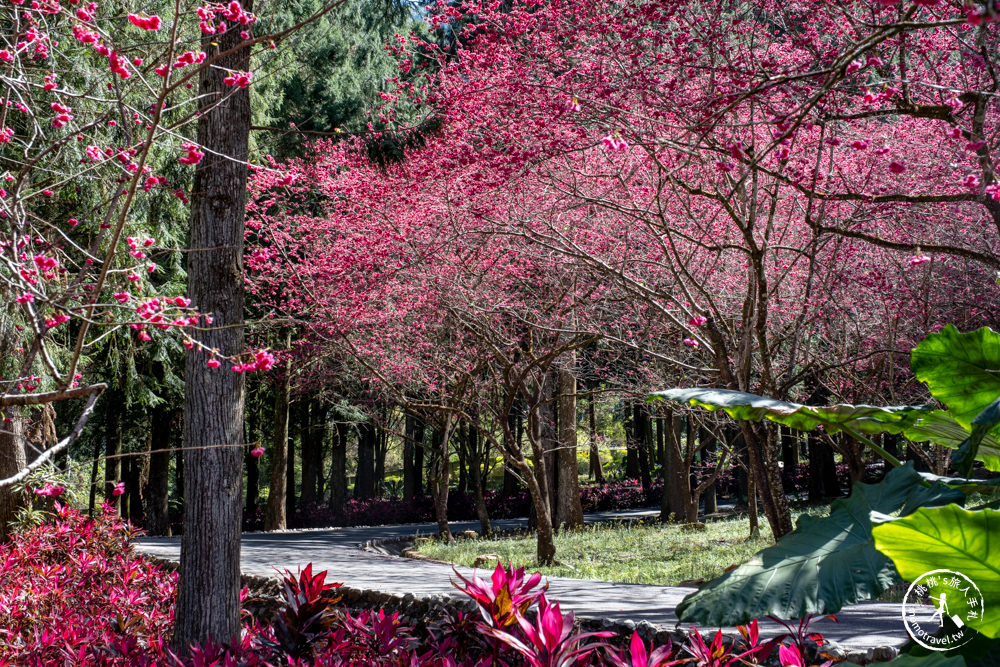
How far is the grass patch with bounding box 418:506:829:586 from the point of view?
32.2 ft

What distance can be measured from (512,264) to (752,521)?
601 centimetres

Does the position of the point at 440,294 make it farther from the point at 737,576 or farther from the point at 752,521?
the point at 737,576

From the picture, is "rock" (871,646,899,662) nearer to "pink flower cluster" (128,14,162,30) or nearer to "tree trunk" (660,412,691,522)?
"pink flower cluster" (128,14,162,30)

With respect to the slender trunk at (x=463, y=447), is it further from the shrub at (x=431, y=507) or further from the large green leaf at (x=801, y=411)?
the large green leaf at (x=801, y=411)

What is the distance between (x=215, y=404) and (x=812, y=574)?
12.4 ft

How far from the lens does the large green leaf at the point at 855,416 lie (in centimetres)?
259

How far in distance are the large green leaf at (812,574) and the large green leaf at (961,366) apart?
0.47 m

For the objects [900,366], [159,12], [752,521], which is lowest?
[752,521]

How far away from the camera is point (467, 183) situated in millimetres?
9109

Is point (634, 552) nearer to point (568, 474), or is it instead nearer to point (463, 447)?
point (568, 474)

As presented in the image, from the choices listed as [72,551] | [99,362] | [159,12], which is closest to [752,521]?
[72,551]

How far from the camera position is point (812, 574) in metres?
1.98

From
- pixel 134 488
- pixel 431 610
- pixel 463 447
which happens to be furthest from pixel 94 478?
pixel 463 447

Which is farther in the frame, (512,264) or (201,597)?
(512,264)
